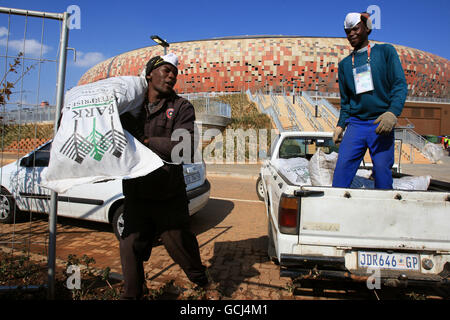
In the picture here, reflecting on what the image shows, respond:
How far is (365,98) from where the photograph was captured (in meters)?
2.74

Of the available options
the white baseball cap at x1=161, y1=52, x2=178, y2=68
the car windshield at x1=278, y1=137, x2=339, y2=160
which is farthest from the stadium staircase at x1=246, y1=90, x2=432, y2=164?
the white baseball cap at x1=161, y1=52, x2=178, y2=68

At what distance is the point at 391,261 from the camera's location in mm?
2217

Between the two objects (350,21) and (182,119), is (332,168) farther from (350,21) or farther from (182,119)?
(182,119)

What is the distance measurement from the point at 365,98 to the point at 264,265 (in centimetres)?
218

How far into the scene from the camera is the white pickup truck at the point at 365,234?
2.19m

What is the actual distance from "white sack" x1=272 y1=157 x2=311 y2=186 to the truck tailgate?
1.05 m

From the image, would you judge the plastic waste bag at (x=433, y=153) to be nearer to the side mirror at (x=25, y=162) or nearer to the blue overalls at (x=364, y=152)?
the blue overalls at (x=364, y=152)

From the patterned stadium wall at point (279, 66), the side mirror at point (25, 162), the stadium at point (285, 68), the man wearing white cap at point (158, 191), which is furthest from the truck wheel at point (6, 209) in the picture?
the patterned stadium wall at point (279, 66)

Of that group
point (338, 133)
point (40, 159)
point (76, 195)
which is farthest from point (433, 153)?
point (40, 159)

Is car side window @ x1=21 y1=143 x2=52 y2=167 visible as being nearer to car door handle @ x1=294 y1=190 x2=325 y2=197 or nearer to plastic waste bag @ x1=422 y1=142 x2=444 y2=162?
car door handle @ x1=294 y1=190 x2=325 y2=197

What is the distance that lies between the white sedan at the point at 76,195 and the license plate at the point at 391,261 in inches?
104

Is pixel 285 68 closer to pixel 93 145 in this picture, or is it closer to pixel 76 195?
pixel 76 195
